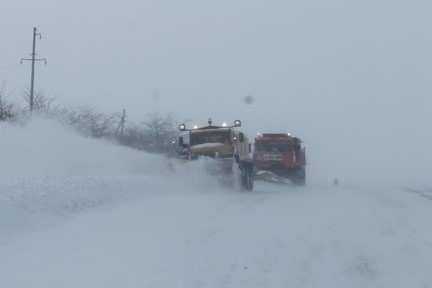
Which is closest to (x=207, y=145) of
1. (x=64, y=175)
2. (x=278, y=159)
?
(x=64, y=175)

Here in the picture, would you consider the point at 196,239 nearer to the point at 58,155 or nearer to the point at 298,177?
the point at 58,155

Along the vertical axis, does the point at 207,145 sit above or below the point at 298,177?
above

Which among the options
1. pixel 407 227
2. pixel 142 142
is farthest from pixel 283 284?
pixel 142 142

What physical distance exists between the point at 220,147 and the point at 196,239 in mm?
16478

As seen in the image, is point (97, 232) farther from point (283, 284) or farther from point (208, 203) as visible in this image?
point (208, 203)

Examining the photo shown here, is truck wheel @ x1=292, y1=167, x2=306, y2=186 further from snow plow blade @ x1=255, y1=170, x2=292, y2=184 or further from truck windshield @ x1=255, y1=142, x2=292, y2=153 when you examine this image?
truck windshield @ x1=255, y1=142, x2=292, y2=153

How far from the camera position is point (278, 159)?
39.9m

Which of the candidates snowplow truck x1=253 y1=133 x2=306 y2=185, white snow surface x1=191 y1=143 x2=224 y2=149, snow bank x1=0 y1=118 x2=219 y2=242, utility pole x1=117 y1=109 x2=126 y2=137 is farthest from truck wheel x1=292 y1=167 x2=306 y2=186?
utility pole x1=117 y1=109 x2=126 y2=137

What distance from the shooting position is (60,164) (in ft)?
92.8

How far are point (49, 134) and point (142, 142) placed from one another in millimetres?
51728

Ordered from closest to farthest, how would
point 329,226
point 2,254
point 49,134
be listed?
1. point 2,254
2. point 329,226
3. point 49,134

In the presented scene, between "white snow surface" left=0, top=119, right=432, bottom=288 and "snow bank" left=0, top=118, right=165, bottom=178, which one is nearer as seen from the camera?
"white snow surface" left=0, top=119, right=432, bottom=288

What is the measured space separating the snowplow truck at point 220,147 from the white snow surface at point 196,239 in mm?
5776

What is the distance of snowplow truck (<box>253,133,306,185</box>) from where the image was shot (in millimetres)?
39906
